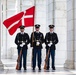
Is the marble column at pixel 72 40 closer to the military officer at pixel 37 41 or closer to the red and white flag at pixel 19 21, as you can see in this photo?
the military officer at pixel 37 41

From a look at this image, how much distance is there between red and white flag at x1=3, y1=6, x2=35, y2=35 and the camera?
619 inches

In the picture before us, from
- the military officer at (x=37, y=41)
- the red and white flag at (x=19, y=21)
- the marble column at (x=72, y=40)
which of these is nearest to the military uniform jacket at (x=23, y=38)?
the military officer at (x=37, y=41)

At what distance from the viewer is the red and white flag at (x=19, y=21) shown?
51.6 ft

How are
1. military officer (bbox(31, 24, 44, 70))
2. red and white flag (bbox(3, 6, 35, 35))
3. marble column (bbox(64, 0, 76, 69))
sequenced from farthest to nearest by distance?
marble column (bbox(64, 0, 76, 69)) → red and white flag (bbox(3, 6, 35, 35)) → military officer (bbox(31, 24, 44, 70))

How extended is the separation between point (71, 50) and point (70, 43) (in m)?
0.32

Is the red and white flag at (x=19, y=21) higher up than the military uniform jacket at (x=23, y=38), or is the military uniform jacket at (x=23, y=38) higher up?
the red and white flag at (x=19, y=21)

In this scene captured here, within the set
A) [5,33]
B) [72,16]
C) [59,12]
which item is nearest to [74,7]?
[72,16]

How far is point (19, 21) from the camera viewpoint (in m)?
16.0

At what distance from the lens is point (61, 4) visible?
A: 1944 centimetres

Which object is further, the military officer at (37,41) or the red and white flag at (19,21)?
the red and white flag at (19,21)

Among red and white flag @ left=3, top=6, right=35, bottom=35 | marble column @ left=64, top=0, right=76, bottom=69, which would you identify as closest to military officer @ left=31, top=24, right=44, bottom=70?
red and white flag @ left=3, top=6, right=35, bottom=35

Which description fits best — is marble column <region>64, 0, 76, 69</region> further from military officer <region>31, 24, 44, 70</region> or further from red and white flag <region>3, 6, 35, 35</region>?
red and white flag <region>3, 6, 35, 35</region>

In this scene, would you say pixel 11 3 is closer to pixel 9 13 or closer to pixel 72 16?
pixel 9 13

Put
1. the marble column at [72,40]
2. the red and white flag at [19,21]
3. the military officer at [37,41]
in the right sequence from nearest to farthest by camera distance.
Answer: the military officer at [37,41], the red and white flag at [19,21], the marble column at [72,40]
